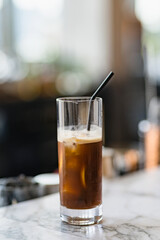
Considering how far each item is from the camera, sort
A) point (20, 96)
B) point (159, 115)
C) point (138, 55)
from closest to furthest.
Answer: point (159, 115) → point (20, 96) → point (138, 55)

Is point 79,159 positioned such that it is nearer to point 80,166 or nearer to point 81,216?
point 80,166

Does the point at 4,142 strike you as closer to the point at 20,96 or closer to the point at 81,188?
the point at 20,96

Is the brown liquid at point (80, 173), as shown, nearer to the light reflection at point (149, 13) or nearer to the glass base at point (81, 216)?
the glass base at point (81, 216)

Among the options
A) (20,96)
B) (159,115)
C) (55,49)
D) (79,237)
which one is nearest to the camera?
(79,237)

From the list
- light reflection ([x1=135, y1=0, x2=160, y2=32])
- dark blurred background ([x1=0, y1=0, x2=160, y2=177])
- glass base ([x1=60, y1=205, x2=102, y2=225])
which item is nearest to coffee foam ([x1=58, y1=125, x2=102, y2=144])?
glass base ([x1=60, y1=205, x2=102, y2=225])

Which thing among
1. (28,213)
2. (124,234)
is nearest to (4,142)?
(28,213)

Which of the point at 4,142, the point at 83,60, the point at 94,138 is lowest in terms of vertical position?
the point at 4,142

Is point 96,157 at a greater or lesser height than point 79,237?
greater

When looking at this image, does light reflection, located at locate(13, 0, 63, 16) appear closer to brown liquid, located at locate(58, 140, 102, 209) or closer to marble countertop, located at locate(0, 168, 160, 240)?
marble countertop, located at locate(0, 168, 160, 240)
